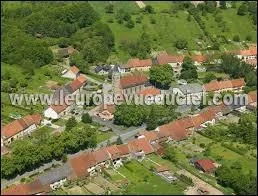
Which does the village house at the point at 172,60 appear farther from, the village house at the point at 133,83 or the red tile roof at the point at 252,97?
the red tile roof at the point at 252,97

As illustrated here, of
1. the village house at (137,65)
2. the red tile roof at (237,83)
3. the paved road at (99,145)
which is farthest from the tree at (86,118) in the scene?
the red tile roof at (237,83)

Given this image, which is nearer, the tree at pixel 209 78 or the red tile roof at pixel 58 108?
the red tile roof at pixel 58 108

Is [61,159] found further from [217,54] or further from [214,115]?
[217,54]

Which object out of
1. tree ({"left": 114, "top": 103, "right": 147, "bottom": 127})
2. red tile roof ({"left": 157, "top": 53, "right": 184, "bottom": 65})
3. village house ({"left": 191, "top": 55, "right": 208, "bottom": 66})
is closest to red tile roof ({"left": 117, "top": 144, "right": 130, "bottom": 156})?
tree ({"left": 114, "top": 103, "right": 147, "bottom": 127})

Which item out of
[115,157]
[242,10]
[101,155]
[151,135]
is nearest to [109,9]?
[242,10]

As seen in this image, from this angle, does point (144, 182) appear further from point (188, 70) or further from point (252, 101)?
point (188, 70)

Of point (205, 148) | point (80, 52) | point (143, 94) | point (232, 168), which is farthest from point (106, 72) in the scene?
point (232, 168)

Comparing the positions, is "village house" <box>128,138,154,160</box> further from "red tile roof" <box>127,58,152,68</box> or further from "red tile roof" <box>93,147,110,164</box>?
"red tile roof" <box>127,58,152,68</box>
